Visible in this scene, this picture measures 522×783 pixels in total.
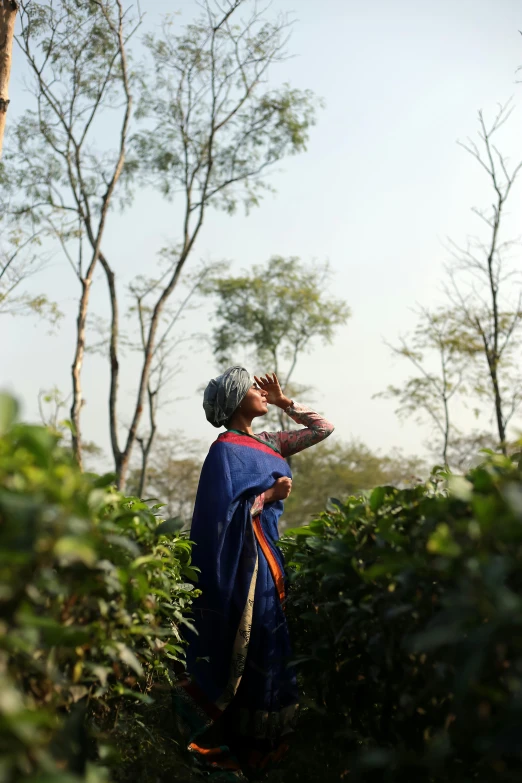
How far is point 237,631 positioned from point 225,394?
1.18m

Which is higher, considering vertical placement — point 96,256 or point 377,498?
point 96,256

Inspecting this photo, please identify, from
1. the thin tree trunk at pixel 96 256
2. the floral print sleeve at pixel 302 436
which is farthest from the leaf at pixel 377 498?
the thin tree trunk at pixel 96 256

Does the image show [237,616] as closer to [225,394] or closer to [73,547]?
[225,394]

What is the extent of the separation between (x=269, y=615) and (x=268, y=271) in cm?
2148

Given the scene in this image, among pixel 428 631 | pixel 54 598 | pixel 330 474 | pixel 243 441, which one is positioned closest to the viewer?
pixel 428 631

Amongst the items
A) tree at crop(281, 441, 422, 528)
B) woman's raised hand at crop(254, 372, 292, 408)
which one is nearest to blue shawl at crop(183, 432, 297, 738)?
woman's raised hand at crop(254, 372, 292, 408)

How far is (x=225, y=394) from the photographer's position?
3693mm

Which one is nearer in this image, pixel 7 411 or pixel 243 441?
pixel 7 411

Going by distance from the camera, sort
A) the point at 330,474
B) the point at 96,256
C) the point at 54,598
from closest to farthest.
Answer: the point at 54,598 → the point at 96,256 → the point at 330,474

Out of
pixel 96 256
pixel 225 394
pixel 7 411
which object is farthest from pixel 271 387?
pixel 96 256

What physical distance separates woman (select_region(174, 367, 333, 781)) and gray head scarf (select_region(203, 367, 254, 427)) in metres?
0.23

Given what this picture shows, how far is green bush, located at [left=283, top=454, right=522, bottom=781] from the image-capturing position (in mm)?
1142

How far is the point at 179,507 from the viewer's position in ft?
112

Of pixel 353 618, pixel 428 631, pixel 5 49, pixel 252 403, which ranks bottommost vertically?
pixel 428 631
